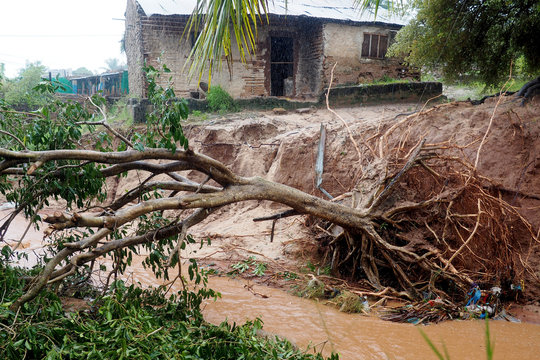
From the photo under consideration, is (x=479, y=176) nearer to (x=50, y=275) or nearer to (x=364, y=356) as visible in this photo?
(x=364, y=356)

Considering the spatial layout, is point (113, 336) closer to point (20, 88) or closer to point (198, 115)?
point (198, 115)

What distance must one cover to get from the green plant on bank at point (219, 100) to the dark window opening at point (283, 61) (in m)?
2.92

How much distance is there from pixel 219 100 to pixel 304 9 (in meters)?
4.50

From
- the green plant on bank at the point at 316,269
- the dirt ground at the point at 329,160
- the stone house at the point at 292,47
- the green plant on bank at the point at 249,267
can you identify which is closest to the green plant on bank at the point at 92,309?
the dirt ground at the point at 329,160

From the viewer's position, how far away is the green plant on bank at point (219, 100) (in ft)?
39.1

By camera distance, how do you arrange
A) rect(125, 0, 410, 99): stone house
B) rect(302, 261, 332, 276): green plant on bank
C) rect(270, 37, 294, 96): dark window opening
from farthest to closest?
1. rect(270, 37, 294, 96): dark window opening
2. rect(125, 0, 410, 99): stone house
3. rect(302, 261, 332, 276): green plant on bank

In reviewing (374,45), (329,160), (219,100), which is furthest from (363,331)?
(374,45)

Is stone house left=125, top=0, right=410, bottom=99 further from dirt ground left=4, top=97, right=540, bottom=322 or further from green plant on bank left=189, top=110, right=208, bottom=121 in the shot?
dirt ground left=4, top=97, right=540, bottom=322

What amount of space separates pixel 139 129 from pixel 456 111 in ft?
24.5

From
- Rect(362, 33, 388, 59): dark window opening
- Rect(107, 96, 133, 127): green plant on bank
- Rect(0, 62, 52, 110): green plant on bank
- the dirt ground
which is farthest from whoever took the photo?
Rect(0, 62, 52, 110): green plant on bank

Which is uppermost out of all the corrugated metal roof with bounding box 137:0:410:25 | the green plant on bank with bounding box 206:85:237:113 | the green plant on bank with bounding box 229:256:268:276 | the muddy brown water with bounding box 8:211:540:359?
the corrugated metal roof with bounding box 137:0:410:25

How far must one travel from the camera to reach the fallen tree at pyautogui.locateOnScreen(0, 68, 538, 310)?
13.0 feet

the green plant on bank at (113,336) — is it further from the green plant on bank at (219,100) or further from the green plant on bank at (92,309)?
the green plant on bank at (219,100)

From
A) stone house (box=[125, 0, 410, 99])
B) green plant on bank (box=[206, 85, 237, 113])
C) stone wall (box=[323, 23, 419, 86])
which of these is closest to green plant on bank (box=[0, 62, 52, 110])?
stone house (box=[125, 0, 410, 99])
